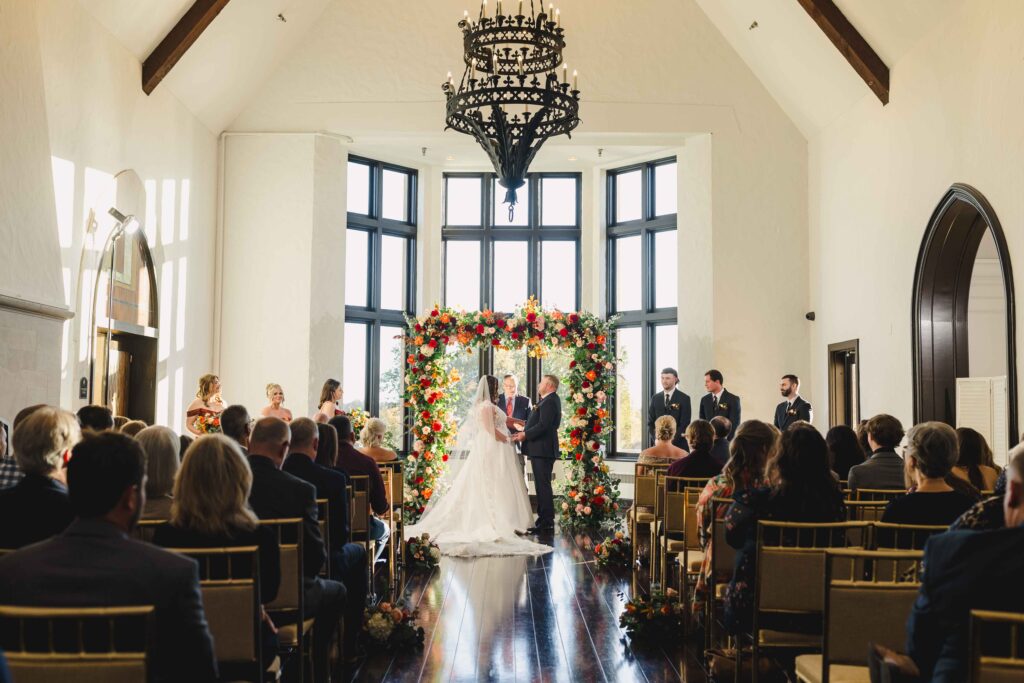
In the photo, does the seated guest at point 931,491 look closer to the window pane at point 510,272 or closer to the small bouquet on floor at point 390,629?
the small bouquet on floor at point 390,629

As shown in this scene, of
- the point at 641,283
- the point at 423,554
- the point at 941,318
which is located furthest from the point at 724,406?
the point at 423,554

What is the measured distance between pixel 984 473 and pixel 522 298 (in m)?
10.0

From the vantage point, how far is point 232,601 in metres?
3.13

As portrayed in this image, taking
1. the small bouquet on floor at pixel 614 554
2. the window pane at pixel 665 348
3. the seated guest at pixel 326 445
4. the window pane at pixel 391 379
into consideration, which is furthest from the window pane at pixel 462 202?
the seated guest at pixel 326 445

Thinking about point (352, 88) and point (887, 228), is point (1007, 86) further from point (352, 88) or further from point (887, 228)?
point (352, 88)

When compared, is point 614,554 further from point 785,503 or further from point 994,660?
point 994,660

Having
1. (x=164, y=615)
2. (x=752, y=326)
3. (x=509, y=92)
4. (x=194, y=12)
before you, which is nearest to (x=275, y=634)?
(x=164, y=615)

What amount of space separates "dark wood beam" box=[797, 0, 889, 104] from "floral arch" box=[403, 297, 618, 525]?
378cm

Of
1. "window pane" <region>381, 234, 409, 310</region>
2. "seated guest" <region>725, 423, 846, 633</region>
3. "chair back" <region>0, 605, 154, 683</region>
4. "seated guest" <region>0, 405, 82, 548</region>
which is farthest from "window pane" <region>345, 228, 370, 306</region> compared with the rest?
"chair back" <region>0, 605, 154, 683</region>

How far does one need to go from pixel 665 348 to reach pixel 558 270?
209 cm

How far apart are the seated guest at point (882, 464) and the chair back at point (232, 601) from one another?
3.45 metres

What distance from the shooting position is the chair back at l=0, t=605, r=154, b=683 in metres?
2.08

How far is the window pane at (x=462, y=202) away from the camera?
14.9 m

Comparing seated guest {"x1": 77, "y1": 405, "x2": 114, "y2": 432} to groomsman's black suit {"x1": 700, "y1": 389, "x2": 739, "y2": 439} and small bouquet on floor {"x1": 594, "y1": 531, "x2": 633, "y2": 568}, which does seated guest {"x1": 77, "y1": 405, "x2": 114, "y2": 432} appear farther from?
groomsman's black suit {"x1": 700, "y1": 389, "x2": 739, "y2": 439}
